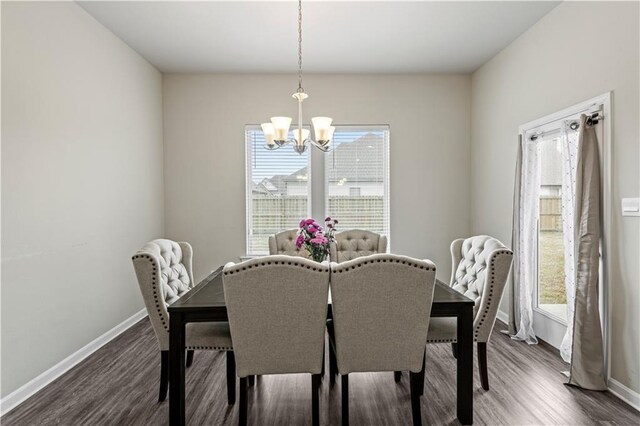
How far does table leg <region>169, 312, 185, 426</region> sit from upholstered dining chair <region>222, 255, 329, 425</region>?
0.32 m

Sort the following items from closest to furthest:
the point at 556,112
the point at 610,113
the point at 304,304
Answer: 1. the point at 304,304
2. the point at 610,113
3. the point at 556,112

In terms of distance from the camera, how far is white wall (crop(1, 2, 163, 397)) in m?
2.29

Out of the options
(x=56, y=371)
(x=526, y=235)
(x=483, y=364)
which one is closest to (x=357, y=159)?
(x=526, y=235)

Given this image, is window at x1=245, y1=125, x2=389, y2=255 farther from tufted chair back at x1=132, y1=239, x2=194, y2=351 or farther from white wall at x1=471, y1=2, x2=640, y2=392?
tufted chair back at x1=132, y1=239, x2=194, y2=351

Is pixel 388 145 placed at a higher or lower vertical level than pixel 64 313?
higher

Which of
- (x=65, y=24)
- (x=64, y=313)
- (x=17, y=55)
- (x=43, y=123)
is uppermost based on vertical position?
(x=65, y=24)

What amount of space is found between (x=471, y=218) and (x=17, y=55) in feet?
14.9

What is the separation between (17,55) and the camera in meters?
2.31

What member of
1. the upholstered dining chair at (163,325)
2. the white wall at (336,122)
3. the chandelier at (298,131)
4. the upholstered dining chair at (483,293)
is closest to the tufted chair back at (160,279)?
the upholstered dining chair at (163,325)

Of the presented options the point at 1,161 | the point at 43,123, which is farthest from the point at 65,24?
the point at 1,161

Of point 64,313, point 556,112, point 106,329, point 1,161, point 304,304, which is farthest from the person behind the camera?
point 106,329

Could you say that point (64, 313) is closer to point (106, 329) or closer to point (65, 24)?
point (106, 329)

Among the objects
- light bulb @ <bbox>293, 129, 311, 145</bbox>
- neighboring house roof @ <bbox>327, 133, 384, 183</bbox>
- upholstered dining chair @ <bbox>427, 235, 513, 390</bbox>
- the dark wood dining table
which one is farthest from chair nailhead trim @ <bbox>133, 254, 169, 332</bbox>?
neighboring house roof @ <bbox>327, 133, 384, 183</bbox>

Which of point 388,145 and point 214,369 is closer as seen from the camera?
point 214,369
